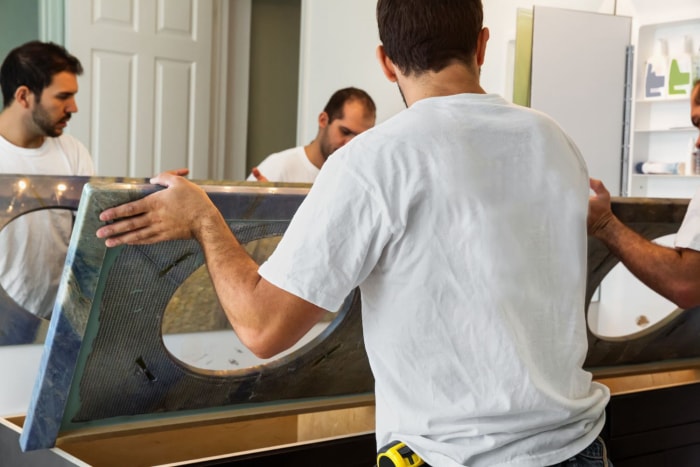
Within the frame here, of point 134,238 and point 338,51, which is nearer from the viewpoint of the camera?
point 134,238

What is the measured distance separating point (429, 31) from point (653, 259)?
735 mm

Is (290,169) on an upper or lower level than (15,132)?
lower

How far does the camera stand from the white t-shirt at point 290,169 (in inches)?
159

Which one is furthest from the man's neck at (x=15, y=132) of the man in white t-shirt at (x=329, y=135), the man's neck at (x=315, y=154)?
the man's neck at (x=315, y=154)

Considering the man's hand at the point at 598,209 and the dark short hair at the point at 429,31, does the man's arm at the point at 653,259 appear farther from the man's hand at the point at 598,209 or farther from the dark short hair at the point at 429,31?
the dark short hair at the point at 429,31

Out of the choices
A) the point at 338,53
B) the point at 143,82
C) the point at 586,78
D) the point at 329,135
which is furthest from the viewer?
the point at 338,53

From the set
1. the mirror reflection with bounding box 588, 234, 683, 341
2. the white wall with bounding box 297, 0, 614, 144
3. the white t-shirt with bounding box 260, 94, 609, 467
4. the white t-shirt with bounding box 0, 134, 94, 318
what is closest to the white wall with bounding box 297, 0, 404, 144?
the white wall with bounding box 297, 0, 614, 144

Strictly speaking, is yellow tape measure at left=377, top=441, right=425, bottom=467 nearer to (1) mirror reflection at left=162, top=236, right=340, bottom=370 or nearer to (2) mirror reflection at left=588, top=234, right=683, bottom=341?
(1) mirror reflection at left=162, top=236, right=340, bottom=370

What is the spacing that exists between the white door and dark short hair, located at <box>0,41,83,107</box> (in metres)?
1.34

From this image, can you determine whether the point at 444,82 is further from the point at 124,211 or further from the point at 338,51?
the point at 338,51

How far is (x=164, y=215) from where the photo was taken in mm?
1250

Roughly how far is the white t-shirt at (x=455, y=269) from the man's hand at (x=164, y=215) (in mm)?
202

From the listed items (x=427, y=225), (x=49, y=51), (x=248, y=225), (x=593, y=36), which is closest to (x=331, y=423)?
(x=248, y=225)

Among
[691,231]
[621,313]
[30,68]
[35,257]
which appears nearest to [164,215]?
[35,257]
